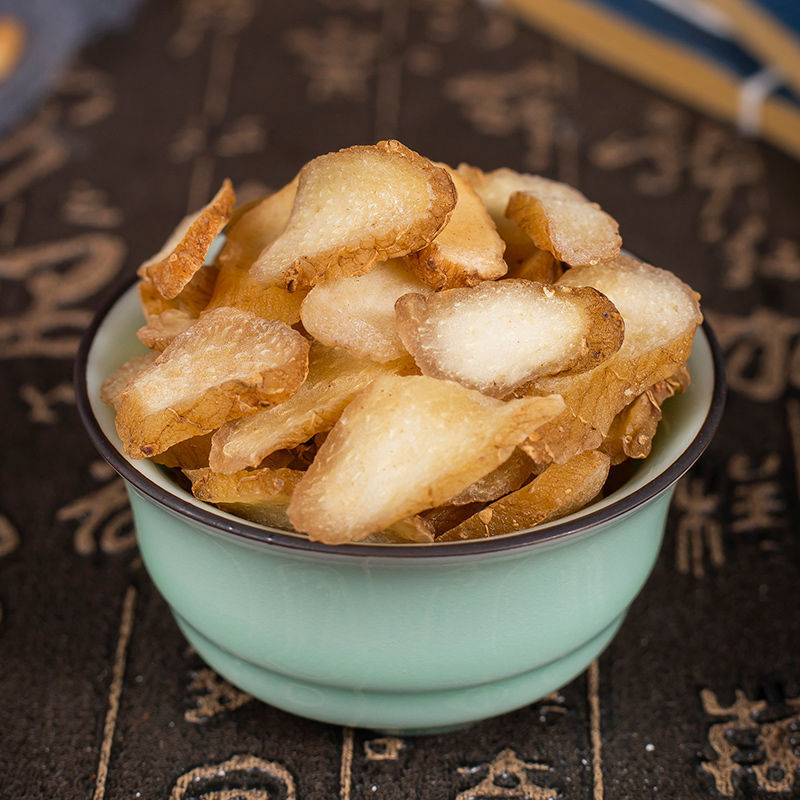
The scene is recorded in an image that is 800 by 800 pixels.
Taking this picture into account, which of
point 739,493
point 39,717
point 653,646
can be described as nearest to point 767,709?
point 653,646

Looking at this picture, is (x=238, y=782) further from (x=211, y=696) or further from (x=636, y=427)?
(x=636, y=427)

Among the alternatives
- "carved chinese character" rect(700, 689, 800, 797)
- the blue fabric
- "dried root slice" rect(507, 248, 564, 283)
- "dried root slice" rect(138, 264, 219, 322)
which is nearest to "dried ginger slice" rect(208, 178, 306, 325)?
"dried root slice" rect(138, 264, 219, 322)

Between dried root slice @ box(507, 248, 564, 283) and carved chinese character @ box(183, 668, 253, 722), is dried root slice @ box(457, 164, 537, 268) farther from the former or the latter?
carved chinese character @ box(183, 668, 253, 722)

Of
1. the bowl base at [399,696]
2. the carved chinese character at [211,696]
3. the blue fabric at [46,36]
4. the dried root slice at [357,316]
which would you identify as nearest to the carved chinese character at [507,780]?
the bowl base at [399,696]

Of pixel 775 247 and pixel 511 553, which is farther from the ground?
pixel 511 553

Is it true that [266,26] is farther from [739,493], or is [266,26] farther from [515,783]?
[515,783]

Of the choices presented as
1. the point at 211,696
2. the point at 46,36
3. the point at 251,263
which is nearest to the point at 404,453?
the point at 251,263
